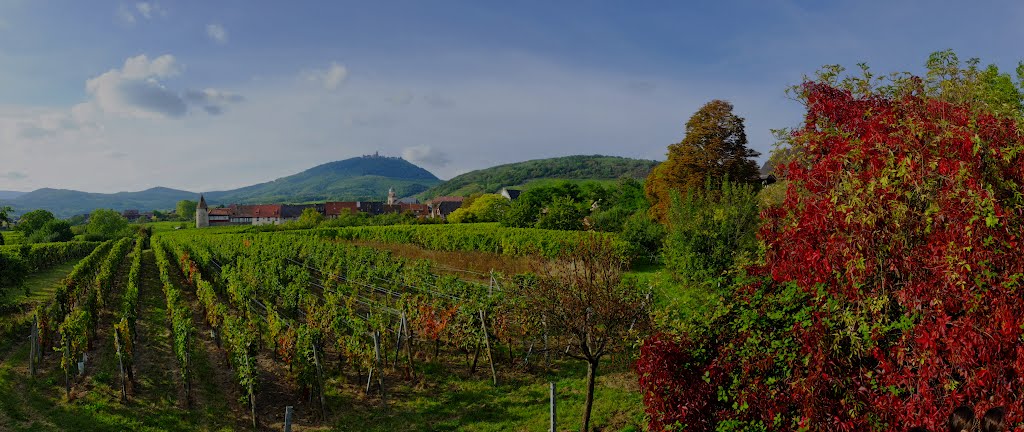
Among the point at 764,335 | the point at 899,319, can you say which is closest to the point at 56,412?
the point at 764,335

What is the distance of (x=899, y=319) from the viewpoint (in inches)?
180

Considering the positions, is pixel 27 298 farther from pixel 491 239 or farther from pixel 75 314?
pixel 491 239

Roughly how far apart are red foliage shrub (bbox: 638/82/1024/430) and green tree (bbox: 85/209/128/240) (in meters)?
87.8

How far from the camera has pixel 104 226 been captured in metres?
73.9

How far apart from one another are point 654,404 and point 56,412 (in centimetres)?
1248

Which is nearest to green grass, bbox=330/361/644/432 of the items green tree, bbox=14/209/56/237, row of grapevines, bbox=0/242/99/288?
row of grapevines, bbox=0/242/99/288

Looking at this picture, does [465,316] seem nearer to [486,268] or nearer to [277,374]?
[277,374]

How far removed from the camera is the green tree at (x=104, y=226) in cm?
7114

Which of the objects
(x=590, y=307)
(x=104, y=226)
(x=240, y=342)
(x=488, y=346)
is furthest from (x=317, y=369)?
(x=104, y=226)

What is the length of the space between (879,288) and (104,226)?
9349cm

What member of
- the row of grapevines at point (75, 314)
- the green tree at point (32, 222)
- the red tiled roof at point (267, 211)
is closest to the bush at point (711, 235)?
the row of grapevines at point (75, 314)

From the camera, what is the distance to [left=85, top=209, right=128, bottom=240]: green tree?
7114cm

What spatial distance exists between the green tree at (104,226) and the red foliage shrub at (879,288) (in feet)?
288

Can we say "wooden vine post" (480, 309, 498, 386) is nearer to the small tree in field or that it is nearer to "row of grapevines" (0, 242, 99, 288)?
the small tree in field
